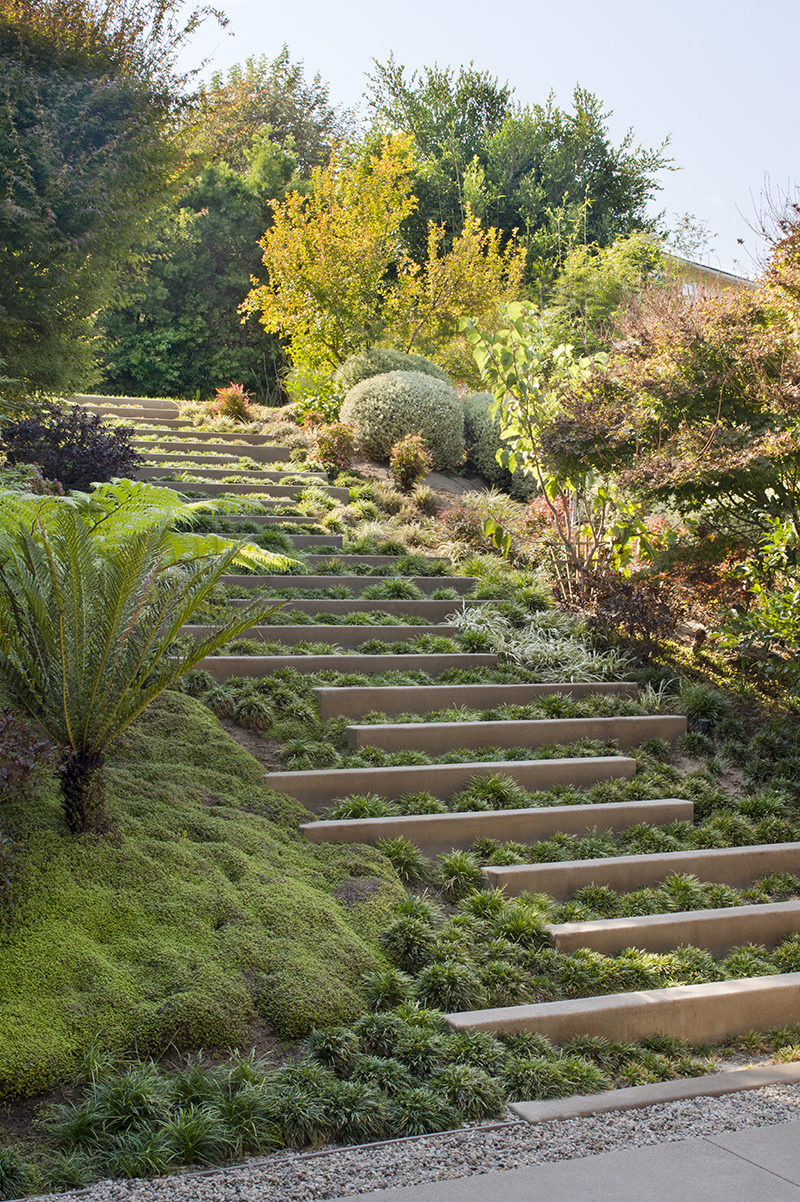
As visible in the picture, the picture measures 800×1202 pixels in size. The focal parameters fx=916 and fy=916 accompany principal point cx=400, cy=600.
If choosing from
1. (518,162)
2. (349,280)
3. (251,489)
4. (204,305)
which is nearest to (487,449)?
(349,280)

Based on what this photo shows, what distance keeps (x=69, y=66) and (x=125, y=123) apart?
80 centimetres

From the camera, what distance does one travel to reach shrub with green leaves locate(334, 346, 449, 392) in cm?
1424

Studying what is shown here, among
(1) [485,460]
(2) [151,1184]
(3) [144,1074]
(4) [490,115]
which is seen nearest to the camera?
(2) [151,1184]

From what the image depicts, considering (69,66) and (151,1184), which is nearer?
(151,1184)

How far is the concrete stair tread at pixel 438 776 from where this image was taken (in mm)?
5102

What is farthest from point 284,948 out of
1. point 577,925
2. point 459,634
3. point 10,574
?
point 459,634

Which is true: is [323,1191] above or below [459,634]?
below

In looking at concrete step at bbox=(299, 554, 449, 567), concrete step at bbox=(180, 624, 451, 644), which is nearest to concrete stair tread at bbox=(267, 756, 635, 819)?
concrete step at bbox=(180, 624, 451, 644)

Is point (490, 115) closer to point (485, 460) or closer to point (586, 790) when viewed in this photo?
point (485, 460)

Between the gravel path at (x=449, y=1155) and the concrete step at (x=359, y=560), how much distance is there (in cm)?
611

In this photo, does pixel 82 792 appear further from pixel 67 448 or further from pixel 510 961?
pixel 67 448

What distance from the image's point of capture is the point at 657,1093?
3.38m

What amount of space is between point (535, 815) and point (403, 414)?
8.53 metres

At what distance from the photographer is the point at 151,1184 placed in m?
2.52
